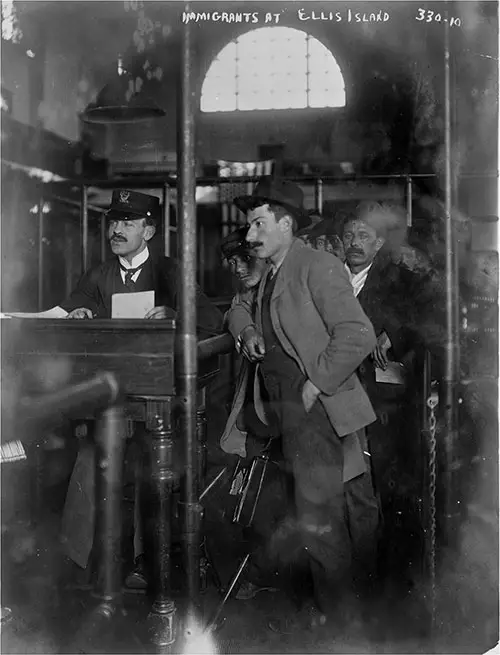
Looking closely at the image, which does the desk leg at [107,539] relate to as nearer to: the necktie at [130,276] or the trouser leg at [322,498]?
the trouser leg at [322,498]

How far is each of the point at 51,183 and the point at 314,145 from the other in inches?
107

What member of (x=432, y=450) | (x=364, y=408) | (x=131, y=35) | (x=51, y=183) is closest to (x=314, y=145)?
(x=131, y=35)

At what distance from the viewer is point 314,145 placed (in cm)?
664

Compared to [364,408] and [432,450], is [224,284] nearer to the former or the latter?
[432,450]

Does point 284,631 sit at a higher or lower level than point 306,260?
lower

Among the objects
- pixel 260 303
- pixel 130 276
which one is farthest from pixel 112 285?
pixel 260 303

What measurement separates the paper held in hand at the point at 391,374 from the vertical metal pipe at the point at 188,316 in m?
1.40

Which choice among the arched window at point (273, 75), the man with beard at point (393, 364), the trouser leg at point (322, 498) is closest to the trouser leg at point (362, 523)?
the man with beard at point (393, 364)

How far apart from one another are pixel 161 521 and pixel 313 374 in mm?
671

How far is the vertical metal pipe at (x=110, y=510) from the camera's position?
2.20m

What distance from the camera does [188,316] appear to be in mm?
1924

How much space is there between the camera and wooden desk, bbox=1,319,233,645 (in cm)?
198

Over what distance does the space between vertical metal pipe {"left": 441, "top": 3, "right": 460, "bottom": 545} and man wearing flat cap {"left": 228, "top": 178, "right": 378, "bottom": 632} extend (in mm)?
559

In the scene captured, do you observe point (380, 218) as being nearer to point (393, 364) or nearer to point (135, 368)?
point (393, 364)
